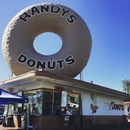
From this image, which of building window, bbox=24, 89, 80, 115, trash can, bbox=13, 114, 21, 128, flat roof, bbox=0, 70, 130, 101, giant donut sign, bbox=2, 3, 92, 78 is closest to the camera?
flat roof, bbox=0, 70, 130, 101

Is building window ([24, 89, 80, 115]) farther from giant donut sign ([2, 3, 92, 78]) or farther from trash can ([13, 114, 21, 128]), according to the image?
giant donut sign ([2, 3, 92, 78])

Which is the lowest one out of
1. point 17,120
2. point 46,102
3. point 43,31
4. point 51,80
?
point 17,120

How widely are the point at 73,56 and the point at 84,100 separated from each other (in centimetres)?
240

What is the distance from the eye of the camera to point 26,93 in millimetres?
13062

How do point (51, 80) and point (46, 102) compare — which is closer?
point (51, 80)

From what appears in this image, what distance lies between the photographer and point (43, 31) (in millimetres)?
15023

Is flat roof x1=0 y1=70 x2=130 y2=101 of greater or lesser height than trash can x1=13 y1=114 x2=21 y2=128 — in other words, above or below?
above

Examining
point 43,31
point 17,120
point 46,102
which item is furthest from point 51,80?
point 43,31

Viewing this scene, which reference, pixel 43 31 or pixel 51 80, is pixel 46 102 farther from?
pixel 43 31

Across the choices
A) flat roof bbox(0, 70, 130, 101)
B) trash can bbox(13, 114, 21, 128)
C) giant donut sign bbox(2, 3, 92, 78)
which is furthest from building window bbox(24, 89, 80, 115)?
giant donut sign bbox(2, 3, 92, 78)

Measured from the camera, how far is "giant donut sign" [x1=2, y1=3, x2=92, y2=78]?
13727mm

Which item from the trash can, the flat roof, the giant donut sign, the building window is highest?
the giant donut sign

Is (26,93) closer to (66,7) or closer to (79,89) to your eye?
(79,89)

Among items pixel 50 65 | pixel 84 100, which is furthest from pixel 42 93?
pixel 84 100
